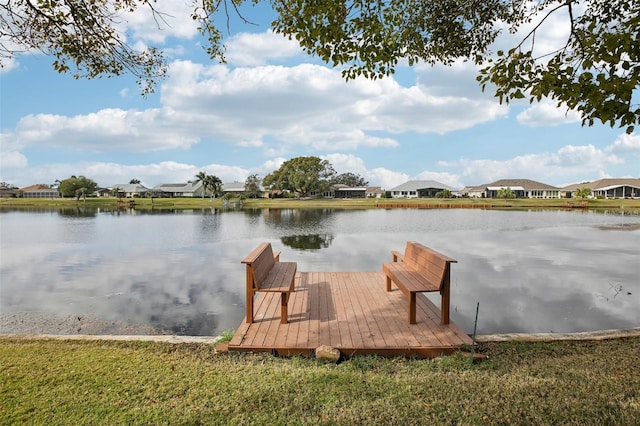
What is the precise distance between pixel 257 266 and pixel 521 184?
10118cm

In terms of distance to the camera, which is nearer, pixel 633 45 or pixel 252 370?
pixel 633 45

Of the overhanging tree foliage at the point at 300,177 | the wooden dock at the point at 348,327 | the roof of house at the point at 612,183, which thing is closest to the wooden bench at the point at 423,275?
the wooden dock at the point at 348,327

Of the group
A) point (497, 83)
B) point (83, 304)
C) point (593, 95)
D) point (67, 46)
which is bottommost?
point (83, 304)

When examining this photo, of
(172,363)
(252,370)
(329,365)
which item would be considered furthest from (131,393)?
(329,365)

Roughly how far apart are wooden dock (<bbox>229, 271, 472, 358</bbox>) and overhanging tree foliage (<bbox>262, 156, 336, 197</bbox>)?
79560 mm

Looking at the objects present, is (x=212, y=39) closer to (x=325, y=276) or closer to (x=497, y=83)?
(x=497, y=83)

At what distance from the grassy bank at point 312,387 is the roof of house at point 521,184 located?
9770cm

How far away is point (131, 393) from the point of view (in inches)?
152

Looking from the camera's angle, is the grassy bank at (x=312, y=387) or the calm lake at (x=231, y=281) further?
the calm lake at (x=231, y=281)

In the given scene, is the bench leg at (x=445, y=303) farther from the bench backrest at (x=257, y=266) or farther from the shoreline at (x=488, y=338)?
the bench backrest at (x=257, y=266)

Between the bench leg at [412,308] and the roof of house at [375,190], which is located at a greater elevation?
the roof of house at [375,190]

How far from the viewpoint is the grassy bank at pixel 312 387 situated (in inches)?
134

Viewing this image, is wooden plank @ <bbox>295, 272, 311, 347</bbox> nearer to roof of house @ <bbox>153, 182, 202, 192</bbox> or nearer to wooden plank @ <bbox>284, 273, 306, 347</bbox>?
wooden plank @ <bbox>284, 273, 306, 347</bbox>

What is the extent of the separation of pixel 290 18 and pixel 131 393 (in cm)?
506
